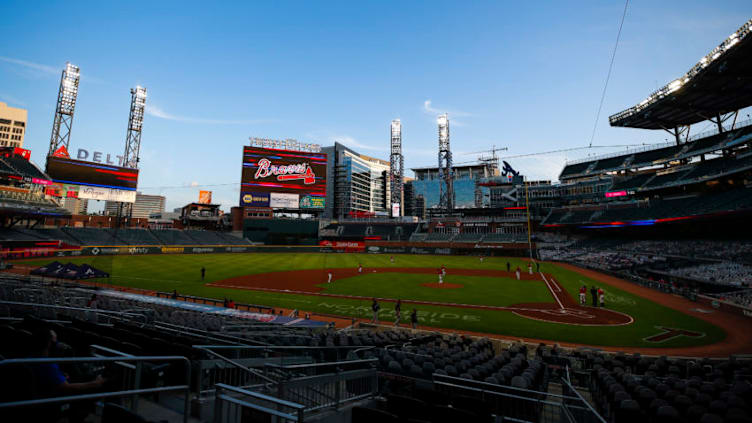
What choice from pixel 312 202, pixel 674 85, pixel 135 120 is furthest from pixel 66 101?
pixel 674 85

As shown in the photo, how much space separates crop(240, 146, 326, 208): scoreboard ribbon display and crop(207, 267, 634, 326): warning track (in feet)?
118

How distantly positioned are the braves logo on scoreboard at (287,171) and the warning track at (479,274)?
123 ft

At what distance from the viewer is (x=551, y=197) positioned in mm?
79938

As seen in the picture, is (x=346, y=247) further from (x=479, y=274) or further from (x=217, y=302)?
(x=217, y=302)

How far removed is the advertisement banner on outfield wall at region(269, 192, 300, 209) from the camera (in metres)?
74.9

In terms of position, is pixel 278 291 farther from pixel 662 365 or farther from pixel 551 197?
pixel 551 197

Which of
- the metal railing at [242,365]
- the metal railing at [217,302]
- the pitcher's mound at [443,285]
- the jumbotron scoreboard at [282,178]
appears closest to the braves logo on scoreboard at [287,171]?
the jumbotron scoreboard at [282,178]

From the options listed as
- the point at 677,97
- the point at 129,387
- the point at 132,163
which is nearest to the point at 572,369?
the point at 129,387

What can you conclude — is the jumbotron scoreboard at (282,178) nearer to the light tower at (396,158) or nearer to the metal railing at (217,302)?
the light tower at (396,158)

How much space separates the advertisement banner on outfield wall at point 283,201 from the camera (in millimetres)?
74925

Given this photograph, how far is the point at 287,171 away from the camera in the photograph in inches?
2990

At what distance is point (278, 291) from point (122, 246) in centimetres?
4178

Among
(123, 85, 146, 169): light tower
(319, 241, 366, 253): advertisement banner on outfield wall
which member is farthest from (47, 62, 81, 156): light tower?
(319, 241, 366, 253): advertisement banner on outfield wall

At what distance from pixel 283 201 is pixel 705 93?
73689 millimetres
